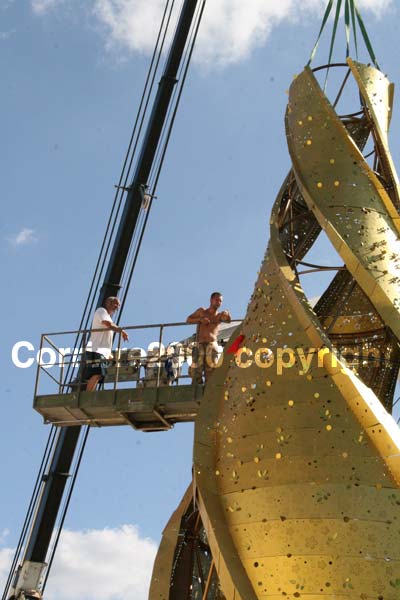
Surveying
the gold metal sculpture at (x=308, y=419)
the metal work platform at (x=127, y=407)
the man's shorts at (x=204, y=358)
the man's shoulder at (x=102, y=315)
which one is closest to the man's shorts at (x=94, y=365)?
the metal work platform at (x=127, y=407)

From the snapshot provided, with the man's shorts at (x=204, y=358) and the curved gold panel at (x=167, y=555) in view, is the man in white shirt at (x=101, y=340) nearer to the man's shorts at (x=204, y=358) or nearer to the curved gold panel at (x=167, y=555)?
the man's shorts at (x=204, y=358)

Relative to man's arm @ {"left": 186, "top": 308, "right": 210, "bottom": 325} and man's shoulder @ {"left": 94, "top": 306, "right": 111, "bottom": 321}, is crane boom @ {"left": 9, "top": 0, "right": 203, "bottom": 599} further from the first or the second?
man's arm @ {"left": 186, "top": 308, "right": 210, "bottom": 325}

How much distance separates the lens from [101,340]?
685 inches

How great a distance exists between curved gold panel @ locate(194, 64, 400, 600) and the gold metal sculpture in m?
0.01

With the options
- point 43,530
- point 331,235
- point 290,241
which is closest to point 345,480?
point 331,235

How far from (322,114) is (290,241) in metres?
1.64

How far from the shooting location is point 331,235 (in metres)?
13.0

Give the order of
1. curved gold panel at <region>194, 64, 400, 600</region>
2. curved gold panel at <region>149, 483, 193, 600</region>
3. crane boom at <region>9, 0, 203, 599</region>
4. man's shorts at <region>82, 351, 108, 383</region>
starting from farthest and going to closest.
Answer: crane boom at <region>9, 0, 203, 599</region>, man's shorts at <region>82, 351, 108, 383</region>, curved gold panel at <region>149, 483, 193, 600</region>, curved gold panel at <region>194, 64, 400, 600</region>

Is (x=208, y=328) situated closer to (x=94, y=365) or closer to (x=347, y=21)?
(x=94, y=365)

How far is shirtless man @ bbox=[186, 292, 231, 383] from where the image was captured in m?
16.3

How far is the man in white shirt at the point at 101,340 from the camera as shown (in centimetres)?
1717

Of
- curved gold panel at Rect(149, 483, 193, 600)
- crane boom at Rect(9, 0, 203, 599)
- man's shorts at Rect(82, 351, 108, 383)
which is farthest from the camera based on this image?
crane boom at Rect(9, 0, 203, 599)

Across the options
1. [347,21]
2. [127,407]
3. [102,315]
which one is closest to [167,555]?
[127,407]

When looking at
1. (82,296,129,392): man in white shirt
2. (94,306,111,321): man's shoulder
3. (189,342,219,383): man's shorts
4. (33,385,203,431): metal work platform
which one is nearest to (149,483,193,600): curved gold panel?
(189,342,219,383): man's shorts
